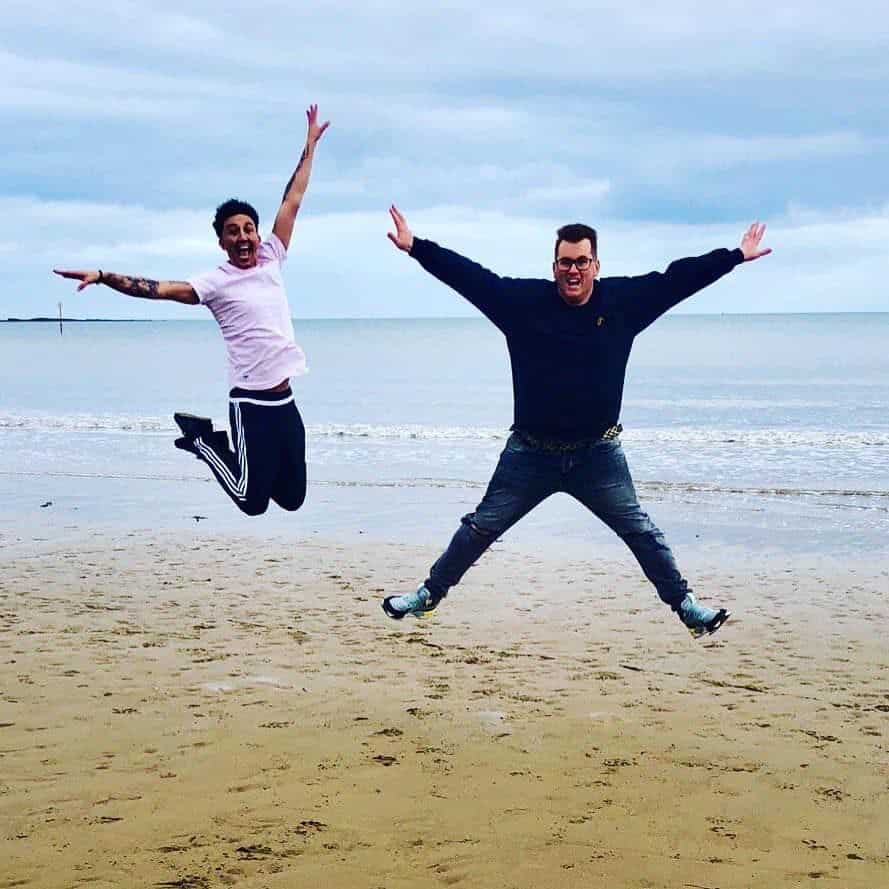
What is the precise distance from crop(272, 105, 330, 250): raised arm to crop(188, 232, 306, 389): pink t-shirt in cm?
17

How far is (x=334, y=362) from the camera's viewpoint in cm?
8788

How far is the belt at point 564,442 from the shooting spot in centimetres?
691

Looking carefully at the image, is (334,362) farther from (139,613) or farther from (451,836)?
(451,836)

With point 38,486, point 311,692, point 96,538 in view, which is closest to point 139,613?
point 311,692

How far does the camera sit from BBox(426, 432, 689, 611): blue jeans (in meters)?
6.99

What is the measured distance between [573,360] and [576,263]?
514mm

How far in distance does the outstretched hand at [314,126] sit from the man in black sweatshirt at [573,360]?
127 centimetres

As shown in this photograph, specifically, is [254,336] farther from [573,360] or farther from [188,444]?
[573,360]

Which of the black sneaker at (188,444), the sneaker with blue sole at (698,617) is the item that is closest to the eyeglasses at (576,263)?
the sneaker with blue sole at (698,617)

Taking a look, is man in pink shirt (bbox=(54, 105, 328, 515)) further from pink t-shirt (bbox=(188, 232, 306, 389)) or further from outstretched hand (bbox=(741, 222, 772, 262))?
outstretched hand (bbox=(741, 222, 772, 262))

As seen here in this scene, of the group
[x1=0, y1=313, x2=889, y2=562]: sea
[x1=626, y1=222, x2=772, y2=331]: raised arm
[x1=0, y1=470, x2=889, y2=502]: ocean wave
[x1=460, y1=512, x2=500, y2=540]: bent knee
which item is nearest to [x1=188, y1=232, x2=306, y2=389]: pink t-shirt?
[x1=460, y1=512, x2=500, y2=540]: bent knee

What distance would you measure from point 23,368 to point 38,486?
5976 cm

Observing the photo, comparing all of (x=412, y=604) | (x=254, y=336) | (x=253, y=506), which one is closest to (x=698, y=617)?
(x=412, y=604)

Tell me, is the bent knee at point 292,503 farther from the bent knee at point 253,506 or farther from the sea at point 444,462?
the sea at point 444,462
